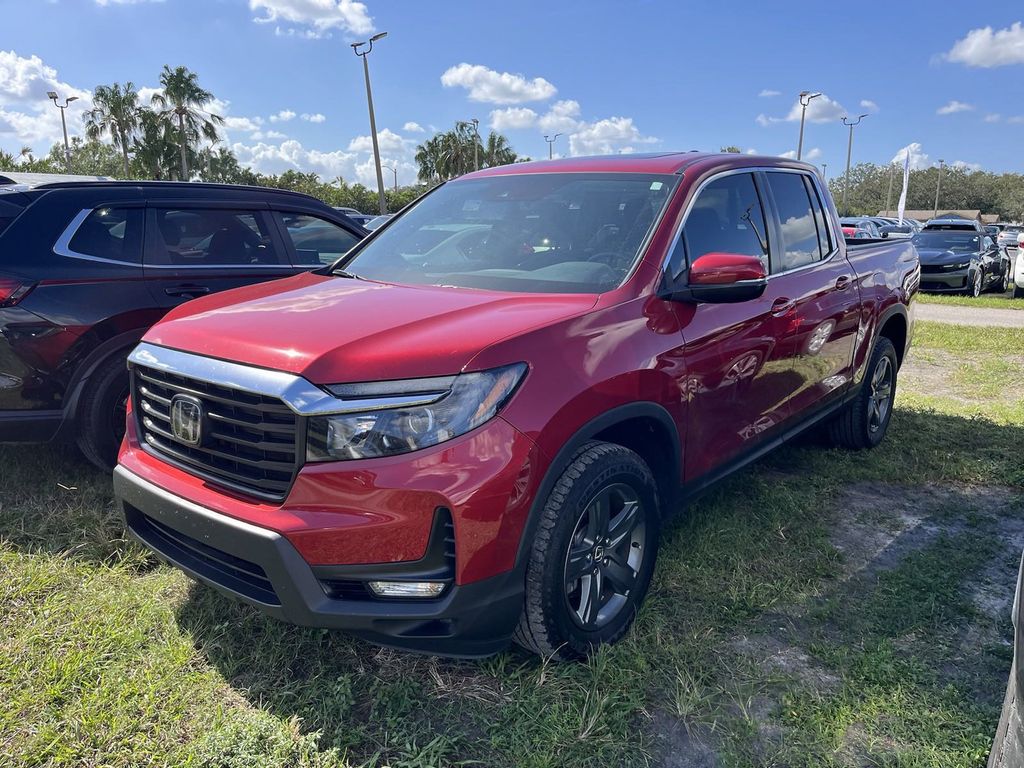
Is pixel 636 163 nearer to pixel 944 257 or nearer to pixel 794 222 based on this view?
pixel 794 222

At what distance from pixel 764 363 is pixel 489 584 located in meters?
1.89

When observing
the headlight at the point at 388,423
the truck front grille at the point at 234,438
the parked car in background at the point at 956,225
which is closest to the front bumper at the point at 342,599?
the truck front grille at the point at 234,438

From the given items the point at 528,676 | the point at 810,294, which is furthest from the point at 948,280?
the point at 528,676

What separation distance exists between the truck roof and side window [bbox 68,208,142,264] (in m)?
2.03

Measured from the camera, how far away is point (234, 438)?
2.37 meters

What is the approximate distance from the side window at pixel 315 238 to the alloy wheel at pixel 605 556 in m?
3.19

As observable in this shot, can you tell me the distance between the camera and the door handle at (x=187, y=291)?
436 centimetres

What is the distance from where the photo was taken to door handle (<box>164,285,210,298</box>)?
436 cm

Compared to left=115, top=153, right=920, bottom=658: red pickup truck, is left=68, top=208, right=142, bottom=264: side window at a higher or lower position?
higher

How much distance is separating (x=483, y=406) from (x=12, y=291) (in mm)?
2949

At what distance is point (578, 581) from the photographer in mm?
2699

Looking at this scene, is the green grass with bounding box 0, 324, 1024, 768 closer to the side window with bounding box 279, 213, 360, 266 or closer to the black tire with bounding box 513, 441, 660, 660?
the black tire with bounding box 513, 441, 660, 660

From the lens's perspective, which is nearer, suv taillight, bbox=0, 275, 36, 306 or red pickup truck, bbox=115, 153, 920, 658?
red pickup truck, bbox=115, 153, 920, 658

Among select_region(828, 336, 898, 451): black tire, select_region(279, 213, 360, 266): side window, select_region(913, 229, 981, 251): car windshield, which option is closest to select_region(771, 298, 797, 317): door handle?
select_region(828, 336, 898, 451): black tire
